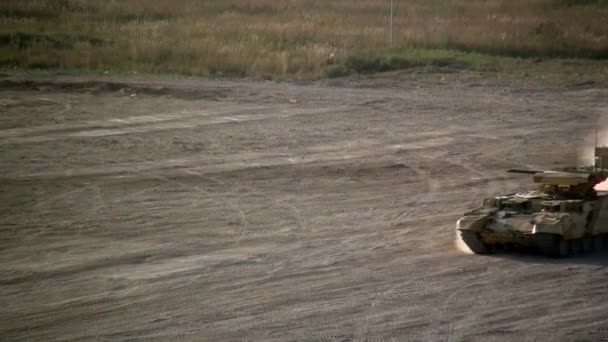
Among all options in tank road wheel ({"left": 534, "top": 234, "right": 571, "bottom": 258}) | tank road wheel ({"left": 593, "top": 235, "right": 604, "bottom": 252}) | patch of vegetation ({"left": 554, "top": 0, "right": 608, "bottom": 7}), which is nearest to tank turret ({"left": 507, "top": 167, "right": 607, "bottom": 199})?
tank road wheel ({"left": 593, "top": 235, "right": 604, "bottom": 252})

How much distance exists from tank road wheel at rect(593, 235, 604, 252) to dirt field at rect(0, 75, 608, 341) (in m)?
0.97

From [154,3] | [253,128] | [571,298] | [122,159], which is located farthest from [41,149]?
[154,3]

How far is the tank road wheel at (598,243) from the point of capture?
51.9 ft

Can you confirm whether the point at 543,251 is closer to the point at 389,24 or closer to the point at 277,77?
the point at 277,77

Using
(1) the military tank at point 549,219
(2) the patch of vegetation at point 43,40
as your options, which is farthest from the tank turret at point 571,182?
(2) the patch of vegetation at point 43,40

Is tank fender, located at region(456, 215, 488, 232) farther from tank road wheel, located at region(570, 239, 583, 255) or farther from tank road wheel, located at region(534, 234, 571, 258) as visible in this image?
tank road wheel, located at region(570, 239, 583, 255)

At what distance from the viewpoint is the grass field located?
3672cm

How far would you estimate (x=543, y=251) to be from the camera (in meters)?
15.2

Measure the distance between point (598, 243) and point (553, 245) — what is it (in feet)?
3.78

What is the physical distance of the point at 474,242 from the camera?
15.5 m

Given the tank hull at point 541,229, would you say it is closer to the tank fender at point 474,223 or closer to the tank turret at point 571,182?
the tank fender at point 474,223

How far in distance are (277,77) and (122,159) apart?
1252 cm

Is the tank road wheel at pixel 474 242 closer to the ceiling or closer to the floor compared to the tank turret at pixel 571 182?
closer to the floor

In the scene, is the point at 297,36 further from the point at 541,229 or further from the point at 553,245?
the point at 541,229
